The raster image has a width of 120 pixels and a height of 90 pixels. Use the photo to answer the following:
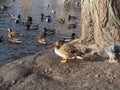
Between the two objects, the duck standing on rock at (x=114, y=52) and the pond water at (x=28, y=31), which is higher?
the duck standing on rock at (x=114, y=52)

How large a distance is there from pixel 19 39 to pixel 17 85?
1386cm

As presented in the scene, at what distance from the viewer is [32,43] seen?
70.9 ft

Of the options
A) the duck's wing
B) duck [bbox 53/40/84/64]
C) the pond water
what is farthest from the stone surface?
the pond water

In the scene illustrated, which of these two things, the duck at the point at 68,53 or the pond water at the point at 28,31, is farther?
the pond water at the point at 28,31

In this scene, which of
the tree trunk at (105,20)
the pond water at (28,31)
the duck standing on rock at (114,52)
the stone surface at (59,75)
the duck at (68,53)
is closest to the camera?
the stone surface at (59,75)

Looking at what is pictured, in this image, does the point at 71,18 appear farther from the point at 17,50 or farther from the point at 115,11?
the point at 115,11

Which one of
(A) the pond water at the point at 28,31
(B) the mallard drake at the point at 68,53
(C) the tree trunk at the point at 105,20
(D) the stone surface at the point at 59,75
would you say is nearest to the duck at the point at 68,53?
(B) the mallard drake at the point at 68,53

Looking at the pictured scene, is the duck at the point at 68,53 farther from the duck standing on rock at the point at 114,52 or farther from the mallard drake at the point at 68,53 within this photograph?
the duck standing on rock at the point at 114,52

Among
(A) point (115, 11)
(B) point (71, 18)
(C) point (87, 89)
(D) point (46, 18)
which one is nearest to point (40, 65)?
(C) point (87, 89)

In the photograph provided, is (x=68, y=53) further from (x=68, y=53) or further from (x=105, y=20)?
(x=105, y=20)

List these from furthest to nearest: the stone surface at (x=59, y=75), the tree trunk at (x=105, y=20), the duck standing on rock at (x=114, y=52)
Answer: the tree trunk at (x=105, y=20) < the duck standing on rock at (x=114, y=52) < the stone surface at (x=59, y=75)

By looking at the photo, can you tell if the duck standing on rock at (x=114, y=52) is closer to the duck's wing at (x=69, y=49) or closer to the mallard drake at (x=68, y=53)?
the mallard drake at (x=68, y=53)

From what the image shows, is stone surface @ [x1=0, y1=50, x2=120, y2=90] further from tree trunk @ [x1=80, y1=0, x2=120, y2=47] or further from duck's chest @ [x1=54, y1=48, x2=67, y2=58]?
tree trunk @ [x1=80, y1=0, x2=120, y2=47]

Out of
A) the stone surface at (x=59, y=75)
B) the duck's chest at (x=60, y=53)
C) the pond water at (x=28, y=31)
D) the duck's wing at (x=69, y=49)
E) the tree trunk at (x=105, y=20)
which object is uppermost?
the tree trunk at (x=105, y=20)
